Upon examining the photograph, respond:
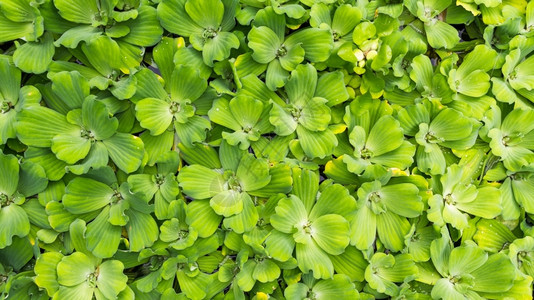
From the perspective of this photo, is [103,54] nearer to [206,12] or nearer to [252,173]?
[206,12]

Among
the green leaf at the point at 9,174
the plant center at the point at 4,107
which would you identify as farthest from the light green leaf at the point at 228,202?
the plant center at the point at 4,107

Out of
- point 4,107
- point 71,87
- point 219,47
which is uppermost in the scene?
point 219,47

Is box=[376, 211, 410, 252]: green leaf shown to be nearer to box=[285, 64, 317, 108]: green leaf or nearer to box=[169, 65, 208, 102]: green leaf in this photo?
box=[285, 64, 317, 108]: green leaf

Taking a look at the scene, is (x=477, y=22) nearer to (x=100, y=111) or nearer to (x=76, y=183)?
(x=100, y=111)

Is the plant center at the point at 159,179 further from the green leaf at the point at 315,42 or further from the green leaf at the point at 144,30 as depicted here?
the green leaf at the point at 315,42

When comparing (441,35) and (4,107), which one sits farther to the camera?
(441,35)

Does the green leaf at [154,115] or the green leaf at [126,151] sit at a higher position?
the green leaf at [154,115]

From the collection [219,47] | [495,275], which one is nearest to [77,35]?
[219,47]

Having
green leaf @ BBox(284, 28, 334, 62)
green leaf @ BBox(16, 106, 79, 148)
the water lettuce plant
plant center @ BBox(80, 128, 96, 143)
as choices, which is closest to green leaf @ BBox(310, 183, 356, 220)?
the water lettuce plant

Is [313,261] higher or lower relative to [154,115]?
lower
